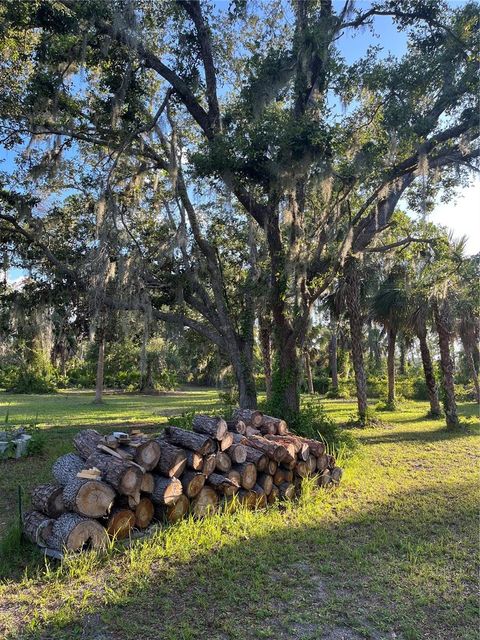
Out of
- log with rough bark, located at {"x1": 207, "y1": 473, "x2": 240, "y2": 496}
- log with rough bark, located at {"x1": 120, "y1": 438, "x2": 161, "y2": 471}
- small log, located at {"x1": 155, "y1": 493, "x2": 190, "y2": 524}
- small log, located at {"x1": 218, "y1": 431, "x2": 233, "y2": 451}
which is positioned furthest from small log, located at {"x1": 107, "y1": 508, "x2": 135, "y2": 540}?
small log, located at {"x1": 218, "y1": 431, "x2": 233, "y2": 451}

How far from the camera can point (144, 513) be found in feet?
14.3

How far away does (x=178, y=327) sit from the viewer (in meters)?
11.0

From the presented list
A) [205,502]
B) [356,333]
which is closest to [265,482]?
[205,502]

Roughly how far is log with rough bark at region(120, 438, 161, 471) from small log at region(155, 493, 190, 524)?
1.31ft

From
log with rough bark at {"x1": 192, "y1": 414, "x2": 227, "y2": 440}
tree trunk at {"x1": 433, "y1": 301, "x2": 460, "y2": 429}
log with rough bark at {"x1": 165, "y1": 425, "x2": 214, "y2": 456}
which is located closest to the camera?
log with rough bark at {"x1": 165, "y1": 425, "x2": 214, "y2": 456}

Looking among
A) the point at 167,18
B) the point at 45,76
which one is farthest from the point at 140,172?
the point at 167,18

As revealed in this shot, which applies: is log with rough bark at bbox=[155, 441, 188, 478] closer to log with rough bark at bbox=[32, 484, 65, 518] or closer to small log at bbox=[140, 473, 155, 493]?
small log at bbox=[140, 473, 155, 493]

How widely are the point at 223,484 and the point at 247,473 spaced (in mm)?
382

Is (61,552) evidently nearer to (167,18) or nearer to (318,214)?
(318,214)

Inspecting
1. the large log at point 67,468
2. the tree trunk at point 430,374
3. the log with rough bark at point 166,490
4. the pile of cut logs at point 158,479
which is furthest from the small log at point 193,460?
the tree trunk at point 430,374

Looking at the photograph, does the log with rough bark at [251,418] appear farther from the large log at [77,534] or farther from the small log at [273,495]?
the large log at [77,534]

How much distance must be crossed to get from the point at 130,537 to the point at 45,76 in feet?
26.5

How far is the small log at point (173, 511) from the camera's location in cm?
445

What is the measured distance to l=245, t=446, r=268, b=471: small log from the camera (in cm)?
526
